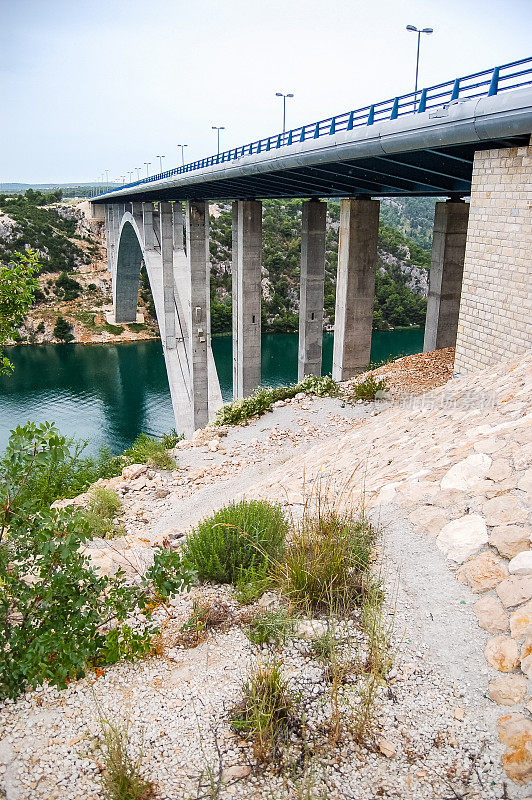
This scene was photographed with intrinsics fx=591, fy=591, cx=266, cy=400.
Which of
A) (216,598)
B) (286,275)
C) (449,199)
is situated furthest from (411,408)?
(286,275)

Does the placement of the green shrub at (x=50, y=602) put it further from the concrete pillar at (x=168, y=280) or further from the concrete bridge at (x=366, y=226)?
the concrete pillar at (x=168, y=280)

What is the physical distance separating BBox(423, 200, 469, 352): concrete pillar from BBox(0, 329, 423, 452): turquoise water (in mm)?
15629

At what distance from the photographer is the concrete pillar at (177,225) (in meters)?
33.8

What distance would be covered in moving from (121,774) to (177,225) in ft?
112

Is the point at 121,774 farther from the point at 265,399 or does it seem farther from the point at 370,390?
the point at 265,399

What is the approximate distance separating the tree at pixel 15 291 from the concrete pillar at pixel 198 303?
2161cm

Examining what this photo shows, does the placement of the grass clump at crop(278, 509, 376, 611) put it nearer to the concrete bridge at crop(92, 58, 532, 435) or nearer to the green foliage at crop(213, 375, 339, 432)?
the concrete bridge at crop(92, 58, 532, 435)

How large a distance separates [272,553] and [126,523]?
4597mm

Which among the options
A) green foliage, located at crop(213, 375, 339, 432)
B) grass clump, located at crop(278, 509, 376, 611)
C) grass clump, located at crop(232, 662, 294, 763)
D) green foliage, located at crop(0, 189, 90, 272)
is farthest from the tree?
green foliage, located at crop(0, 189, 90, 272)

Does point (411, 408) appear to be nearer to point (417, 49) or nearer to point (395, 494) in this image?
point (395, 494)

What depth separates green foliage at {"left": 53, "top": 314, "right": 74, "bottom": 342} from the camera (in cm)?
5625

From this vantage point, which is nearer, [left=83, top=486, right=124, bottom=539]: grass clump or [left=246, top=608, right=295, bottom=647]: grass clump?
[left=246, top=608, right=295, bottom=647]: grass clump

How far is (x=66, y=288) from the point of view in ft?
205

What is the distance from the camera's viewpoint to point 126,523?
919 centimetres
